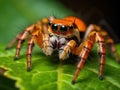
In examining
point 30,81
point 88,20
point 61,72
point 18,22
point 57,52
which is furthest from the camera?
point 88,20

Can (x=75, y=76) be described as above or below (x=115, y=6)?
below

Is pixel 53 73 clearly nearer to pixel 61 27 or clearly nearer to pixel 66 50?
pixel 66 50

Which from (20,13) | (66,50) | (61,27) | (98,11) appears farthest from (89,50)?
(98,11)

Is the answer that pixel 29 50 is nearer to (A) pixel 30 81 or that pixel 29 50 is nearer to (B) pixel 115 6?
(A) pixel 30 81

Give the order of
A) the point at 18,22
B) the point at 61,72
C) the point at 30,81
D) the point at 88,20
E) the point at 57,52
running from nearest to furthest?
the point at 30,81, the point at 61,72, the point at 57,52, the point at 18,22, the point at 88,20

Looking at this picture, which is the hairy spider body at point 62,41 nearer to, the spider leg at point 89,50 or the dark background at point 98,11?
the spider leg at point 89,50

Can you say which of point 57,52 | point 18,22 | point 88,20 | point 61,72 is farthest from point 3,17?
point 61,72

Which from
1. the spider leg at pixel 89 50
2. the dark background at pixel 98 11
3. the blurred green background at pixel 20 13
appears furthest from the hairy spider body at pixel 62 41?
the dark background at pixel 98 11
